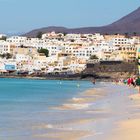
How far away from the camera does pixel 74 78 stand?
11344 cm

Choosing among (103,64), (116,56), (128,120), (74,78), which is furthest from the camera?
(116,56)

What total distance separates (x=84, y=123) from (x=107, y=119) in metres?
1.22

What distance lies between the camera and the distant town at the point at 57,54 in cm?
12475

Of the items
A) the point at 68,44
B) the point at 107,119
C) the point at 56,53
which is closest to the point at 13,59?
the point at 56,53

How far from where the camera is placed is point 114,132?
14445mm

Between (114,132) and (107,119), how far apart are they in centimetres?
377

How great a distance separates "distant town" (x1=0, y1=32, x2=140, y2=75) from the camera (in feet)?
409

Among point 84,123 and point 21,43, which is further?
point 21,43

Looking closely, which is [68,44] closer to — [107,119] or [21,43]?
[21,43]

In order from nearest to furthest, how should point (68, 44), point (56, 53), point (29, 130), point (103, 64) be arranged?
point (29, 130) < point (103, 64) < point (56, 53) < point (68, 44)

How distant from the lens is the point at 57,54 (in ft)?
450

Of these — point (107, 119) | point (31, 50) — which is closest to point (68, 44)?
point (31, 50)

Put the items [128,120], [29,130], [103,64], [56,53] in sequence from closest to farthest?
1. [29,130]
2. [128,120]
3. [103,64]
4. [56,53]

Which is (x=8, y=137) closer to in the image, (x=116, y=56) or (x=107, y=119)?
(x=107, y=119)
